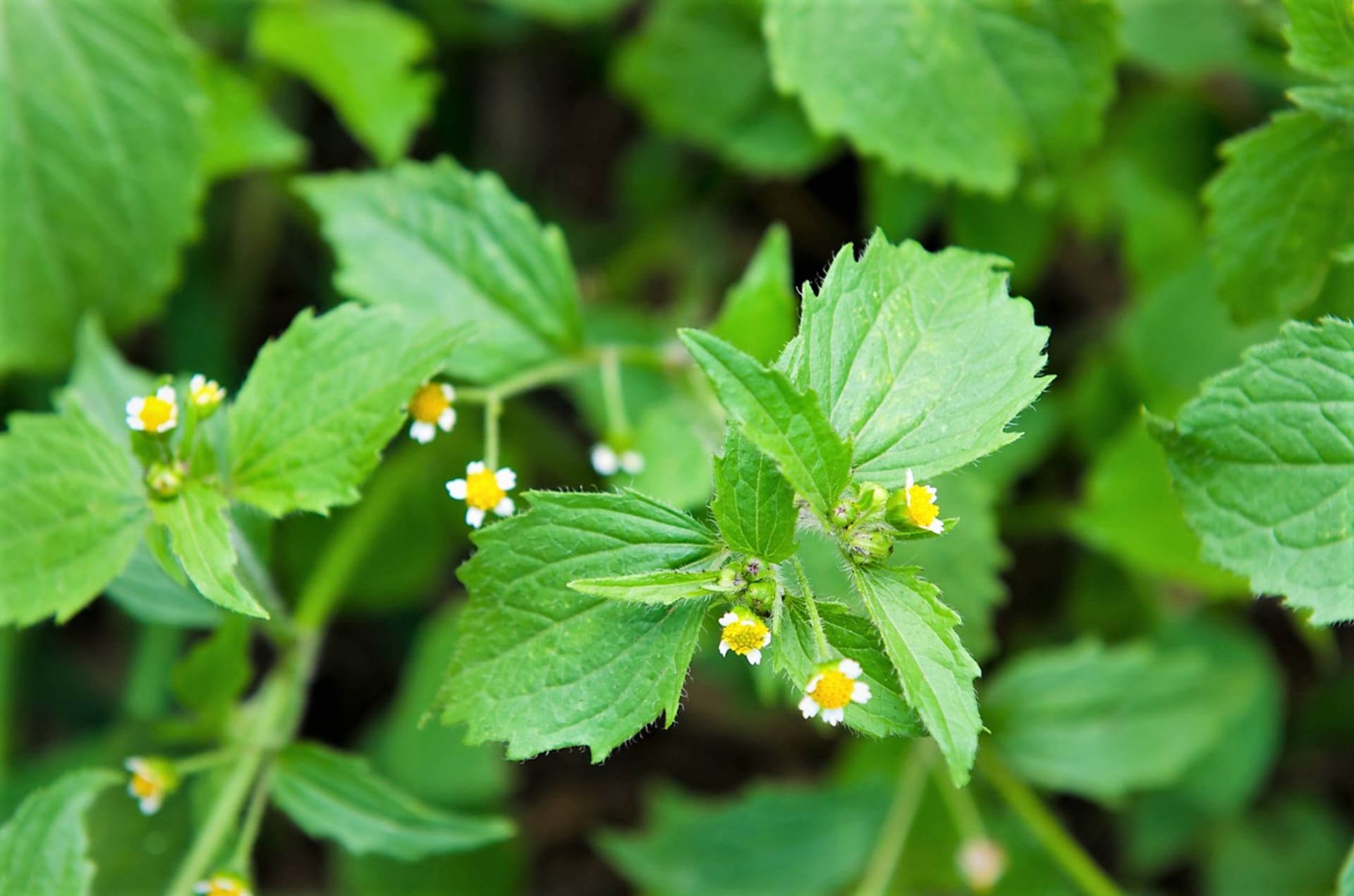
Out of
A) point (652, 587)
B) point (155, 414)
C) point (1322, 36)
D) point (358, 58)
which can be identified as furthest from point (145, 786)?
point (1322, 36)

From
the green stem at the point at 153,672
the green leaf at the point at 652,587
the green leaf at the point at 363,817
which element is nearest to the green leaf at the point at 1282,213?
the green leaf at the point at 652,587

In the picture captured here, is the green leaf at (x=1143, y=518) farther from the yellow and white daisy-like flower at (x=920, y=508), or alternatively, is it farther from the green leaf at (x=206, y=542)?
the green leaf at (x=206, y=542)

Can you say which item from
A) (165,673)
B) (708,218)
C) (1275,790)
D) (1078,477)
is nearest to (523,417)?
(708,218)

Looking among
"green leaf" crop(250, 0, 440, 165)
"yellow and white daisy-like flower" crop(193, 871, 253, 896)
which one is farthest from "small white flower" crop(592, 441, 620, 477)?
"green leaf" crop(250, 0, 440, 165)

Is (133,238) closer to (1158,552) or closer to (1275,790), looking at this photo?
(1158,552)

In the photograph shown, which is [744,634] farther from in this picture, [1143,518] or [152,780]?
[1143,518]
